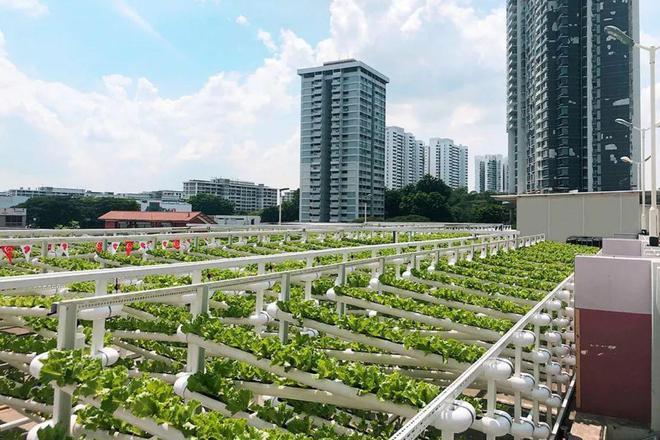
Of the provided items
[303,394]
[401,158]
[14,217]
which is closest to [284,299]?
[303,394]

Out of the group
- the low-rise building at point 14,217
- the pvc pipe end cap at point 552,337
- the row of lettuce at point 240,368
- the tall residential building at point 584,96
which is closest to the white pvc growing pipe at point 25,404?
the row of lettuce at point 240,368

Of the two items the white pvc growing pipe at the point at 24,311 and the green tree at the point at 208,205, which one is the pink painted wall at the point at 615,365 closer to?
the white pvc growing pipe at the point at 24,311

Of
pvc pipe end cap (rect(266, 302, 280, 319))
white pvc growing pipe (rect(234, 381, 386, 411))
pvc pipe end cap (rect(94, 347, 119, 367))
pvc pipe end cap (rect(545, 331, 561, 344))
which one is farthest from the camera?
pvc pipe end cap (rect(545, 331, 561, 344))

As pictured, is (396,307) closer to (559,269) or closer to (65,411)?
(65,411)

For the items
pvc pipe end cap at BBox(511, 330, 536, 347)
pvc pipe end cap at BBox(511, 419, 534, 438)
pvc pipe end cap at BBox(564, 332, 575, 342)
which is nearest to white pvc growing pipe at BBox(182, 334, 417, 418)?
pvc pipe end cap at BBox(511, 419, 534, 438)

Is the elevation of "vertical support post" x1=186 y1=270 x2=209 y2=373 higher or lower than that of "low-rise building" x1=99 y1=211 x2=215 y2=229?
lower

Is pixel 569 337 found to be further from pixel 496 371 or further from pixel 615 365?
pixel 496 371

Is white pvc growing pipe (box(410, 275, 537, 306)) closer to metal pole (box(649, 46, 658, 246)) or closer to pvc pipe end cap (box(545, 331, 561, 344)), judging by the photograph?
pvc pipe end cap (box(545, 331, 561, 344))
